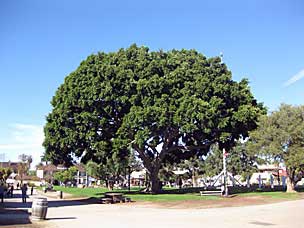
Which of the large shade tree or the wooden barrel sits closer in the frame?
the wooden barrel

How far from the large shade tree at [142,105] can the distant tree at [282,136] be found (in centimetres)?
134

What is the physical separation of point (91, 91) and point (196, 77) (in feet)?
31.5

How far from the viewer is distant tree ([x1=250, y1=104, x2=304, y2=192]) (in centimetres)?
3725

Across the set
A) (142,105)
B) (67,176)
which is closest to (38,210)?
(142,105)

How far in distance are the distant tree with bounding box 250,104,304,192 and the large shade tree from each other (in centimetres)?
134

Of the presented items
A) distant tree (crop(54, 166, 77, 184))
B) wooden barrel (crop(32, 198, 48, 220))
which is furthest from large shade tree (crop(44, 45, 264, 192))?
distant tree (crop(54, 166, 77, 184))

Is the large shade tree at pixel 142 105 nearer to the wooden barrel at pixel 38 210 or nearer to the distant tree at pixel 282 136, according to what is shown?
the distant tree at pixel 282 136

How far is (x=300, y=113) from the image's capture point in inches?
1516

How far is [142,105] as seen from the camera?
115 ft

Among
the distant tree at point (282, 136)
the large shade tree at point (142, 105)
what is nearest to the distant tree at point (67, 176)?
the large shade tree at point (142, 105)

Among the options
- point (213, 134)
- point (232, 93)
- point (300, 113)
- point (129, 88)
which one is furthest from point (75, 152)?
point (300, 113)

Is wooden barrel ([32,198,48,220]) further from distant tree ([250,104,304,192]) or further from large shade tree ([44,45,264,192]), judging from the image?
distant tree ([250,104,304,192])

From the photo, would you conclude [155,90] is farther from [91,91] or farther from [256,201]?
[256,201]

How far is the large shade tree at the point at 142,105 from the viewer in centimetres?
3406
